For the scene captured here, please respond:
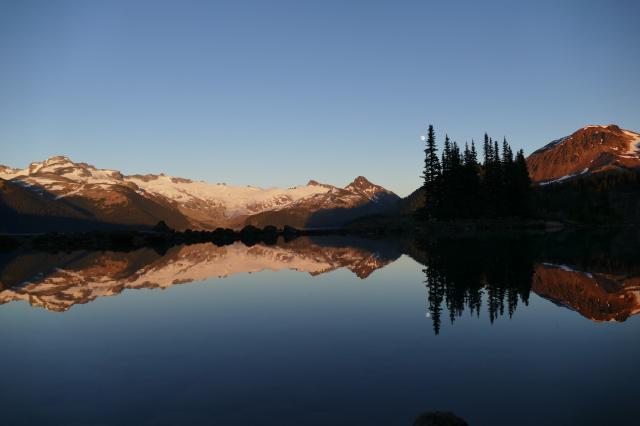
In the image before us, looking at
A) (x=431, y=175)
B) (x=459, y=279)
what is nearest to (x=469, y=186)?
(x=431, y=175)

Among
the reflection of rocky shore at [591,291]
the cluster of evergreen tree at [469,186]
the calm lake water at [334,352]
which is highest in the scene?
the cluster of evergreen tree at [469,186]

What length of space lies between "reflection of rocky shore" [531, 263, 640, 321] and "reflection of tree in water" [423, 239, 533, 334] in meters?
1.14

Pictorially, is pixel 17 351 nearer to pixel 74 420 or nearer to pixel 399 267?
pixel 74 420

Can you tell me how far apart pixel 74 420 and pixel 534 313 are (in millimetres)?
18453

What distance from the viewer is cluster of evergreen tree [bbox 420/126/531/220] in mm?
120500

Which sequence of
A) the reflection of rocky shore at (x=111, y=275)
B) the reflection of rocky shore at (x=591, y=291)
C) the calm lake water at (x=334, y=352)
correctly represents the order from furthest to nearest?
the reflection of rocky shore at (x=111, y=275), the reflection of rocky shore at (x=591, y=291), the calm lake water at (x=334, y=352)

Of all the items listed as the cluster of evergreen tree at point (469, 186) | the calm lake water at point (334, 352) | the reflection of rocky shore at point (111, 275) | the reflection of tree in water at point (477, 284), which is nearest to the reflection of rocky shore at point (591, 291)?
the calm lake water at point (334, 352)

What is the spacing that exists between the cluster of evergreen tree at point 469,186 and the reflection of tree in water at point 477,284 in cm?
7665

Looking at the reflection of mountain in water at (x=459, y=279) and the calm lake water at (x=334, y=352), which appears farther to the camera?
the reflection of mountain in water at (x=459, y=279)

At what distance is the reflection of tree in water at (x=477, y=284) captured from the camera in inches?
877

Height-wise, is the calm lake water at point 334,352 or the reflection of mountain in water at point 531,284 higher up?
the reflection of mountain in water at point 531,284

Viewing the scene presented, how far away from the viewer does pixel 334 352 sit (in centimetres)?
1612

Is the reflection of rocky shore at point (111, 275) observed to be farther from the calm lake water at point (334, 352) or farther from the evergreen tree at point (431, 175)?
the evergreen tree at point (431, 175)

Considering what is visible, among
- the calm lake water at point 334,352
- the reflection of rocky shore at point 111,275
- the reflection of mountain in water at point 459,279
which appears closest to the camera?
the calm lake water at point 334,352
